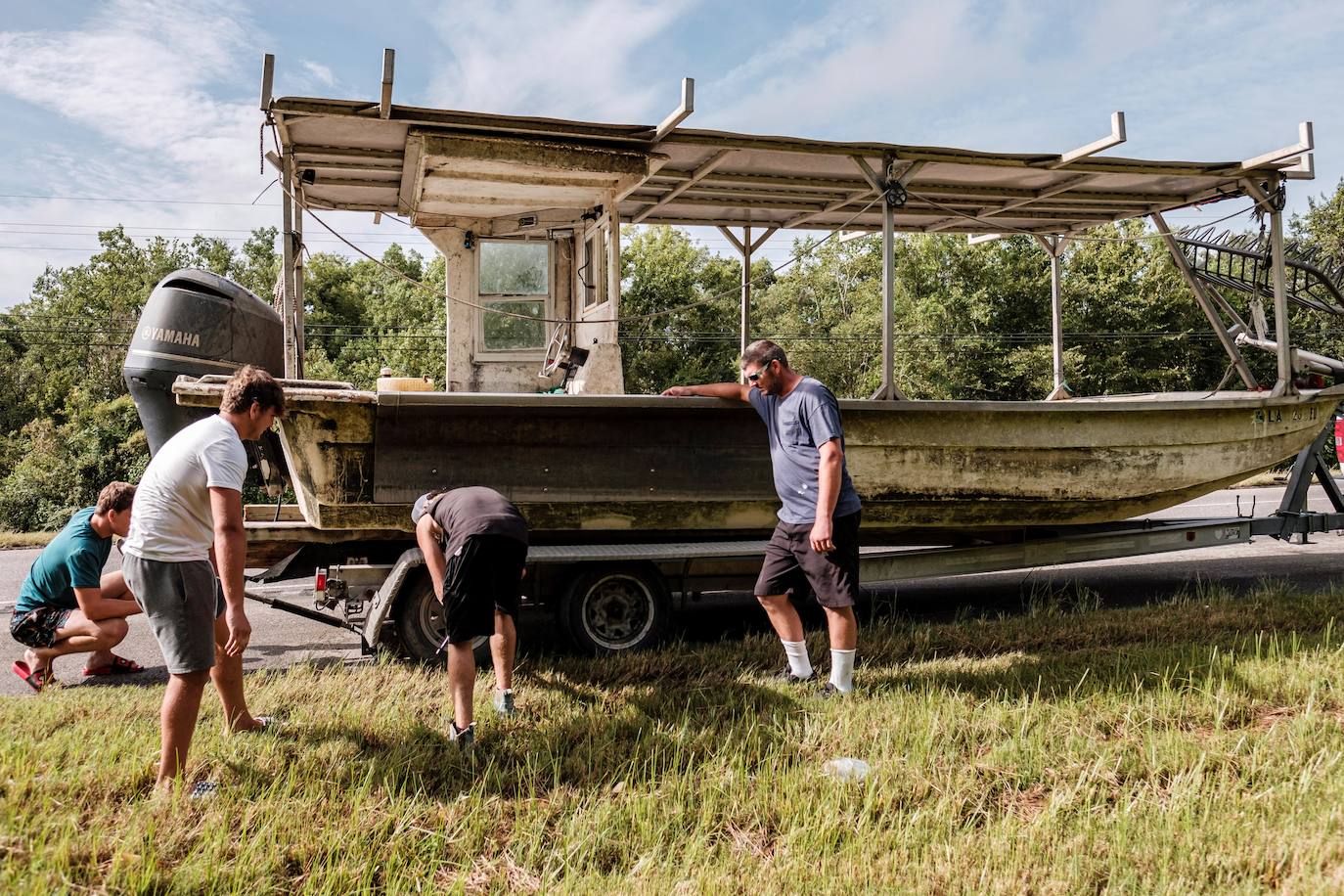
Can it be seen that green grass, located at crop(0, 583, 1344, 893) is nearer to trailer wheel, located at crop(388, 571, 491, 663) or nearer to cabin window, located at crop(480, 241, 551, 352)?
trailer wheel, located at crop(388, 571, 491, 663)

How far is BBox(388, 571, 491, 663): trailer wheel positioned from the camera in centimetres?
552

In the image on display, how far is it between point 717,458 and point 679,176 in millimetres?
2468

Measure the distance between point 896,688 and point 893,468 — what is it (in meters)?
1.87

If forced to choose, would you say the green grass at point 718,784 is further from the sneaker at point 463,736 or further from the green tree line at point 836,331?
the green tree line at point 836,331

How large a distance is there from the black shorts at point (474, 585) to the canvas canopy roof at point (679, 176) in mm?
2696

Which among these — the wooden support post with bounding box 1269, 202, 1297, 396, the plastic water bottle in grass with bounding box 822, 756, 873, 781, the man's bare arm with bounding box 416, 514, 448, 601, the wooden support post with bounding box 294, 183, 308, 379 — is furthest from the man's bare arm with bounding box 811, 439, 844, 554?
the wooden support post with bounding box 1269, 202, 1297, 396

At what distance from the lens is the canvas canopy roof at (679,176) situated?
19.3 ft

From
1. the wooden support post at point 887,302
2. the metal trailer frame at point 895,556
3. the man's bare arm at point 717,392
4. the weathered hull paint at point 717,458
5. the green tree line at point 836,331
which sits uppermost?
the green tree line at point 836,331

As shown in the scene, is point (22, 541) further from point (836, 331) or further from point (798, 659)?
point (836, 331)

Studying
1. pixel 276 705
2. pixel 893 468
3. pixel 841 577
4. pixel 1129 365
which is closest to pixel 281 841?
pixel 276 705

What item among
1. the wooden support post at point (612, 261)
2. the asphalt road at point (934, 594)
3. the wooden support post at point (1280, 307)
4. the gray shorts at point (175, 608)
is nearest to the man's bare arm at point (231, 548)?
the gray shorts at point (175, 608)

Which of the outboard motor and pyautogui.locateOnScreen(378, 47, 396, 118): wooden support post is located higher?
pyautogui.locateOnScreen(378, 47, 396, 118): wooden support post

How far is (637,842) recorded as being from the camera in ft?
10.8

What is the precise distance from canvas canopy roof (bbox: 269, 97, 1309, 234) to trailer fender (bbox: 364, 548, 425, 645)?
2.51 m
